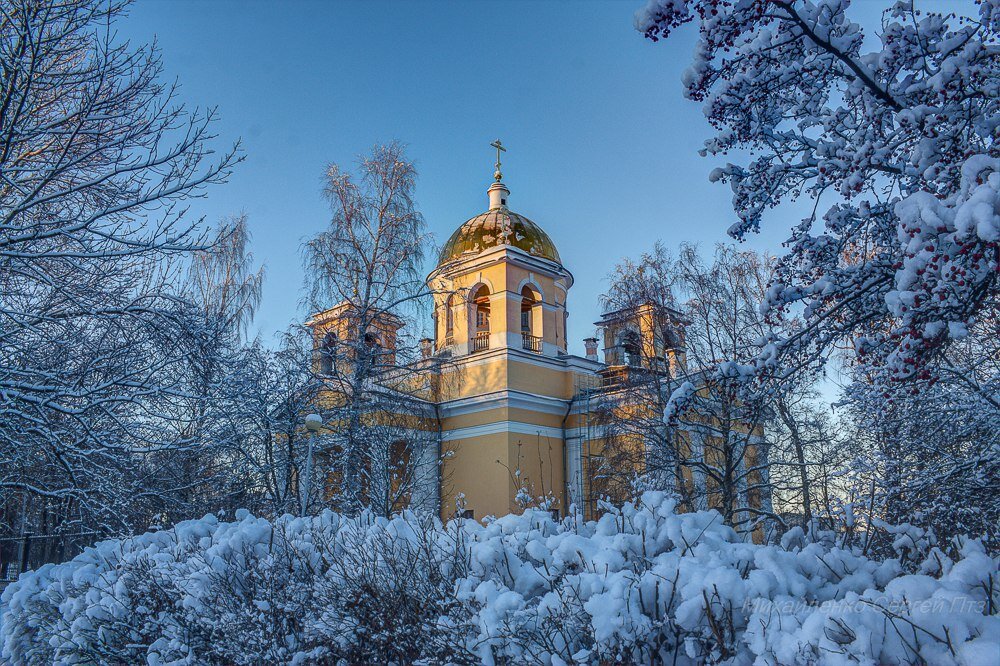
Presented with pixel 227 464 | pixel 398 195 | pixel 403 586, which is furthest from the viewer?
pixel 398 195

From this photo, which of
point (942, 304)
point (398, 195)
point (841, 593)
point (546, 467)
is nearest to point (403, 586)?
point (841, 593)

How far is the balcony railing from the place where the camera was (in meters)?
21.3

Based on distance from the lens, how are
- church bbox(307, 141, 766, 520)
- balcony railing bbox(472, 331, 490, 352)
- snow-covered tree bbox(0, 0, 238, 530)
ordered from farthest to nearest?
balcony railing bbox(472, 331, 490, 352) → church bbox(307, 141, 766, 520) → snow-covered tree bbox(0, 0, 238, 530)

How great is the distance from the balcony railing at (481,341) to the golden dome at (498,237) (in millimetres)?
2389

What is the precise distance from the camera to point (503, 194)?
2370cm

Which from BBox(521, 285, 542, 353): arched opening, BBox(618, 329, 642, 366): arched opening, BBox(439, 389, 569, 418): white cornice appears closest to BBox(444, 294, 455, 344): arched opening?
BBox(521, 285, 542, 353): arched opening

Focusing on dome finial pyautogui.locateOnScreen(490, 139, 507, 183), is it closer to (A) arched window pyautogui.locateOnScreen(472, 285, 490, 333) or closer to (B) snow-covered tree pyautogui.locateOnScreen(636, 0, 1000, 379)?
(A) arched window pyautogui.locateOnScreen(472, 285, 490, 333)

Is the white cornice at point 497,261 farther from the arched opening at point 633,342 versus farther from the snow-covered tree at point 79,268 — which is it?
the snow-covered tree at point 79,268

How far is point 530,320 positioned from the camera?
2223 cm

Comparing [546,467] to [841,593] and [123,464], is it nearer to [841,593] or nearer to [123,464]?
[123,464]

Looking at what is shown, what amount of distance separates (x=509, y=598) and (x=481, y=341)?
61.5 ft

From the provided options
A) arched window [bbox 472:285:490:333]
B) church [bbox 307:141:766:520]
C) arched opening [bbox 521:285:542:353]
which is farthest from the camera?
arched window [bbox 472:285:490:333]

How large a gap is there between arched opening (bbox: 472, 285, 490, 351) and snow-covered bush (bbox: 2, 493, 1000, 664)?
16.3m

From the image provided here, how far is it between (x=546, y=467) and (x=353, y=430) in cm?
668
